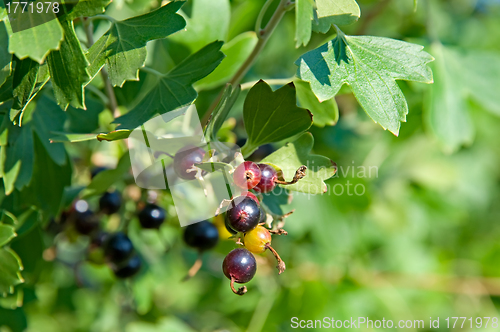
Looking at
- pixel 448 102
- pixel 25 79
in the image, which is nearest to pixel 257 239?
pixel 25 79

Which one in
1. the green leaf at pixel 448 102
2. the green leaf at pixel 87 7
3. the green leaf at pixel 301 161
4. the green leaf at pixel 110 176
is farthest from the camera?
the green leaf at pixel 448 102

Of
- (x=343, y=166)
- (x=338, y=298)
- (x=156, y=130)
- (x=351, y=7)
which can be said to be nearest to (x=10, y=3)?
(x=156, y=130)

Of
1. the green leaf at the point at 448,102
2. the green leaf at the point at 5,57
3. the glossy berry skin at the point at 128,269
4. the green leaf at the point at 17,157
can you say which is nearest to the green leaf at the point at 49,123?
the green leaf at the point at 17,157

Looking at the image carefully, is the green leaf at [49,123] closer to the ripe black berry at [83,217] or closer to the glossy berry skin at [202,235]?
the ripe black berry at [83,217]

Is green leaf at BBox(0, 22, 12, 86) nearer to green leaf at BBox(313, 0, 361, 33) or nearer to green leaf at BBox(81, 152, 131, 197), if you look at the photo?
green leaf at BBox(81, 152, 131, 197)

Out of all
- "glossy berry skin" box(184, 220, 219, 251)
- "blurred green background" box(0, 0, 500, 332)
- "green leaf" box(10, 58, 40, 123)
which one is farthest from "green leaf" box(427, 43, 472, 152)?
"green leaf" box(10, 58, 40, 123)

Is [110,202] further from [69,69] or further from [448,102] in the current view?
[448,102]
